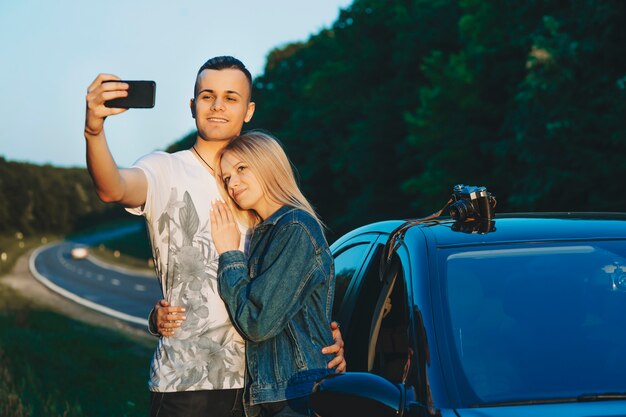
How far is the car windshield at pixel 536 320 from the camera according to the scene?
313cm

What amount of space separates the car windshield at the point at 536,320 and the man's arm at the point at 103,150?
109 cm

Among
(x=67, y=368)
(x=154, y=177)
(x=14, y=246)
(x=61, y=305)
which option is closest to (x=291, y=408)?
(x=154, y=177)

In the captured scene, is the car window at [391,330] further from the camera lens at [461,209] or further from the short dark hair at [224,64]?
the short dark hair at [224,64]

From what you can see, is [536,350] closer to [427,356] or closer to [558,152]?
[427,356]

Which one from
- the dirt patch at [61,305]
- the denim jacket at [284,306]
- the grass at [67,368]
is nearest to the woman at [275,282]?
the denim jacket at [284,306]

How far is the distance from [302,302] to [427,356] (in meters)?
0.48

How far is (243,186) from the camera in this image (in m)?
3.64

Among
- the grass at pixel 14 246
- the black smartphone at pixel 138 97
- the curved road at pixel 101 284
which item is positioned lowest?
the grass at pixel 14 246

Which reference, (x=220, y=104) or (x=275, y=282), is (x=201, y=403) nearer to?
(x=275, y=282)

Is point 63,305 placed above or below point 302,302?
below

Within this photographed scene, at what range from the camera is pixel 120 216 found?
6511 inches

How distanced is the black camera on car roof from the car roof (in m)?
0.03

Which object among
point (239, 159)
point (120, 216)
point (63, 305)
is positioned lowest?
point (120, 216)

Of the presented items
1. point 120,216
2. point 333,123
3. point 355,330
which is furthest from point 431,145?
point 120,216
